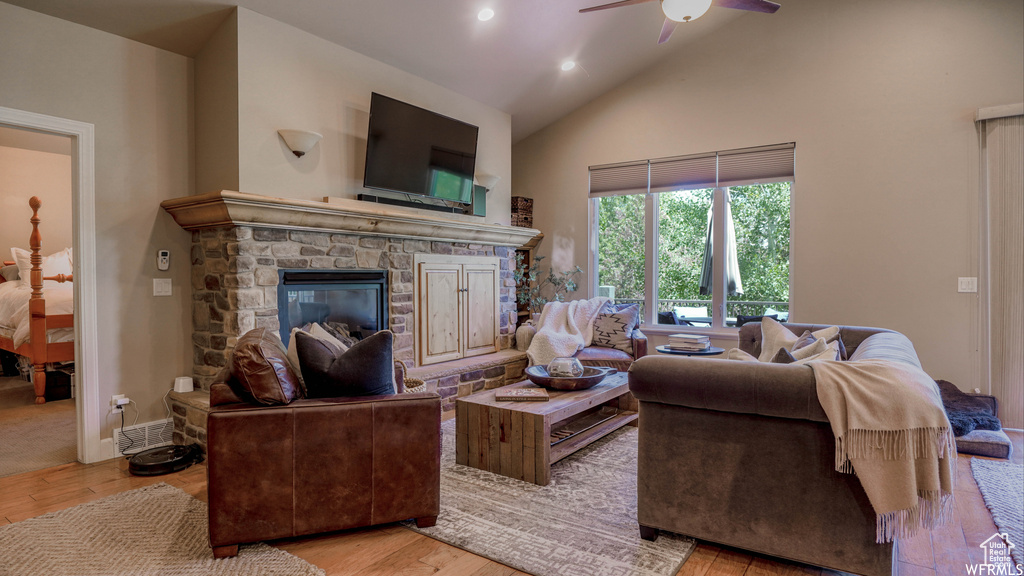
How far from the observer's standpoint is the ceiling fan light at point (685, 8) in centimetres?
280

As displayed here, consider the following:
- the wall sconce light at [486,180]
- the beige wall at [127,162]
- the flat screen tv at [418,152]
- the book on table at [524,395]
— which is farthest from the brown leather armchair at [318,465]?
the wall sconce light at [486,180]

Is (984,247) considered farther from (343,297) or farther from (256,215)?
(256,215)

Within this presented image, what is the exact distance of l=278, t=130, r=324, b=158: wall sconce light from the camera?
340 centimetres

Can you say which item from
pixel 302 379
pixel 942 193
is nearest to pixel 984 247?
pixel 942 193

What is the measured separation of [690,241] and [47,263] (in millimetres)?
6480

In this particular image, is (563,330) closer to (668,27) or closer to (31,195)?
(668,27)

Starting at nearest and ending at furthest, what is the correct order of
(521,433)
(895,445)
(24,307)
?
(895,445) → (521,433) → (24,307)

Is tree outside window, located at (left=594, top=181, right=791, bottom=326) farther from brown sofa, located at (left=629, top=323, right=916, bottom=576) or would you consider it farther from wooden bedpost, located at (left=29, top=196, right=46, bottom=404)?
wooden bedpost, located at (left=29, top=196, right=46, bottom=404)

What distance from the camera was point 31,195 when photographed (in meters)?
5.72

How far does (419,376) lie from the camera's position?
3.95 m

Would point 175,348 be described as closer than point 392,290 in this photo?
Yes

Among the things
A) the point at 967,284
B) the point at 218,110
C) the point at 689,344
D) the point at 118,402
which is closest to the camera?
the point at 118,402

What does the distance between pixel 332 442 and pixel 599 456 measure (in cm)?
166

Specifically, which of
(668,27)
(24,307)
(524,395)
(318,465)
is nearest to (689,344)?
(524,395)
